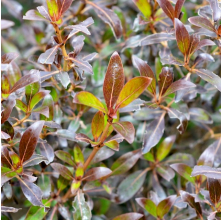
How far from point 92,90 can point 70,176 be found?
37 centimetres

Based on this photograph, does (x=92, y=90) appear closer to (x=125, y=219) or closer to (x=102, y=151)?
(x=102, y=151)

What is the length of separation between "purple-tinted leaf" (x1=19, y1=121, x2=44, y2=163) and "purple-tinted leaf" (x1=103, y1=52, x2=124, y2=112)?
20 centimetres

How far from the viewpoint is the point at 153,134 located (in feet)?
3.41

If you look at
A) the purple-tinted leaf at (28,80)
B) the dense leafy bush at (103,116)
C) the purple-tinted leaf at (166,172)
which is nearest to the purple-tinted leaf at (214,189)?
the dense leafy bush at (103,116)

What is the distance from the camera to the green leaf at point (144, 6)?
1069 millimetres

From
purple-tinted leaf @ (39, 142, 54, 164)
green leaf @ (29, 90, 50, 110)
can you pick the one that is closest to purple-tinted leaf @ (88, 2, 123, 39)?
green leaf @ (29, 90, 50, 110)

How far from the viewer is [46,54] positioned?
889 millimetres

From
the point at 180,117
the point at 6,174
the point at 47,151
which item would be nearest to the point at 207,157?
the point at 180,117

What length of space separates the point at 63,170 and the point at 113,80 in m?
0.33

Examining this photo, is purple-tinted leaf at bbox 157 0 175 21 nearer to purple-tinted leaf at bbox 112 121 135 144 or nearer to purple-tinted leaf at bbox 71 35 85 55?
purple-tinted leaf at bbox 71 35 85 55

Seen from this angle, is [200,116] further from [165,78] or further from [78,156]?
[78,156]

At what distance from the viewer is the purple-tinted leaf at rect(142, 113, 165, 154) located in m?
1.00

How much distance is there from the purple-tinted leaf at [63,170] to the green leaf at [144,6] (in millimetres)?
561

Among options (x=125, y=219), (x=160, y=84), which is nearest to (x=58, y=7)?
(x=160, y=84)
